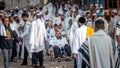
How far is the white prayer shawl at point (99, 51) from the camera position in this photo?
7637 mm

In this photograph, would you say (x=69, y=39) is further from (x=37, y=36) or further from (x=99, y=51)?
(x=99, y=51)

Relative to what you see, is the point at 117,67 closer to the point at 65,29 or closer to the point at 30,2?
the point at 65,29

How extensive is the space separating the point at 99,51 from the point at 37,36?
23.1ft

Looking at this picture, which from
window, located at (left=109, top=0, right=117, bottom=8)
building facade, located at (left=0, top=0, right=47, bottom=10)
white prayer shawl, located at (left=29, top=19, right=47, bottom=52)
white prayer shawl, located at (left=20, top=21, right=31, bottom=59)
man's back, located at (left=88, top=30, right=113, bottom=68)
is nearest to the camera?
man's back, located at (left=88, top=30, right=113, bottom=68)

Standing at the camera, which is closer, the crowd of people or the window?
the crowd of people

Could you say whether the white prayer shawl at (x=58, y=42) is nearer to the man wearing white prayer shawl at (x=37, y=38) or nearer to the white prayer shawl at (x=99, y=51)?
the man wearing white prayer shawl at (x=37, y=38)

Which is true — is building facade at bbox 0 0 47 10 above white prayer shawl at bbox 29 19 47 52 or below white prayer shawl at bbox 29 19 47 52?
above

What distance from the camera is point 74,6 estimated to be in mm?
23703

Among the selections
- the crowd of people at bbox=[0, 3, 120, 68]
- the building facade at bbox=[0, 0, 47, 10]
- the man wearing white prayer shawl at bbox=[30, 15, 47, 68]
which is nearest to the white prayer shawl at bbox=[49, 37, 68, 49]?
the crowd of people at bbox=[0, 3, 120, 68]

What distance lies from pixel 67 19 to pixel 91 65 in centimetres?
1355

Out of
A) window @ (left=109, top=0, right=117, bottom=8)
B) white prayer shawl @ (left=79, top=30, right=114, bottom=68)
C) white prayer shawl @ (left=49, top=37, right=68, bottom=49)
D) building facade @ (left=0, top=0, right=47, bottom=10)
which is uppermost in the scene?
building facade @ (left=0, top=0, right=47, bottom=10)

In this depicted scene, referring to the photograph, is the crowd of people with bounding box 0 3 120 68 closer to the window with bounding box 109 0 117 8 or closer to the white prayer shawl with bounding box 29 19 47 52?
the white prayer shawl with bounding box 29 19 47 52

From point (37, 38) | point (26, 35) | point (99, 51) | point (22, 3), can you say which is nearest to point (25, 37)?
point (26, 35)

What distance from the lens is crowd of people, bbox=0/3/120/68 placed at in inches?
302
